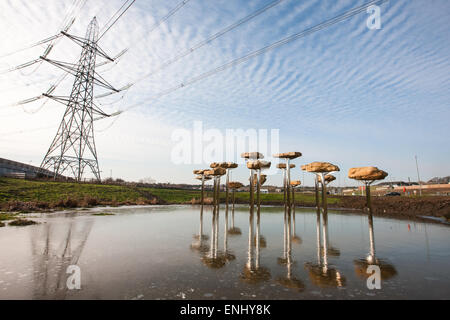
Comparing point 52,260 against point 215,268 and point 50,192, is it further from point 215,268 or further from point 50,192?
point 50,192

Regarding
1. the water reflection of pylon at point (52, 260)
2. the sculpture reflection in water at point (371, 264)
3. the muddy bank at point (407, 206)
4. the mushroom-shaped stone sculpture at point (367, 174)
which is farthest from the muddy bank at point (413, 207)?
the water reflection of pylon at point (52, 260)

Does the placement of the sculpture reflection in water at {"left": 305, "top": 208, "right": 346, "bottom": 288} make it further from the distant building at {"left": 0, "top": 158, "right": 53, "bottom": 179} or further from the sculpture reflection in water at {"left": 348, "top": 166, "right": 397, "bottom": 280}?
the distant building at {"left": 0, "top": 158, "right": 53, "bottom": 179}

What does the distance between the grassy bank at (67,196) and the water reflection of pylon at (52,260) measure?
55.2 ft

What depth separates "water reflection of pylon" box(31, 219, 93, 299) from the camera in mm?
4680

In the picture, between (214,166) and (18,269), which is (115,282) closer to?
(18,269)

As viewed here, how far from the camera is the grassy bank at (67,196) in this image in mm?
24172

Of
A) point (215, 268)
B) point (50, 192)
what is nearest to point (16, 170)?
point (50, 192)

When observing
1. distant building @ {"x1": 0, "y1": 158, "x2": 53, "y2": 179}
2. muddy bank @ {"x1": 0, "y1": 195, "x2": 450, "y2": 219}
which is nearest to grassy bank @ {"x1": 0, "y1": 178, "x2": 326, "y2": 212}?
muddy bank @ {"x1": 0, "y1": 195, "x2": 450, "y2": 219}

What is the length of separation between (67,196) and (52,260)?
93.6 ft

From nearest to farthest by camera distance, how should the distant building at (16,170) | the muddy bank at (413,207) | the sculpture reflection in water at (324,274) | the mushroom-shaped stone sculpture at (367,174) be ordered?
the sculpture reflection in water at (324,274) → the mushroom-shaped stone sculpture at (367,174) → the muddy bank at (413,207) → the distant building at (16,170)

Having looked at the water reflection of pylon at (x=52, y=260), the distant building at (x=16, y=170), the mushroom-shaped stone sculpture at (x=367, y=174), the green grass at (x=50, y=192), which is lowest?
the water reflection of pylon at (x=52, y=260)

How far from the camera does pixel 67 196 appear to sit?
3003 centimetres

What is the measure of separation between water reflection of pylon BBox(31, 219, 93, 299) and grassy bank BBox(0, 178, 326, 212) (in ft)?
55.2

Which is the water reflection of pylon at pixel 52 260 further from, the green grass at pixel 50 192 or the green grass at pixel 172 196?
the green grass at pixel 172 196
